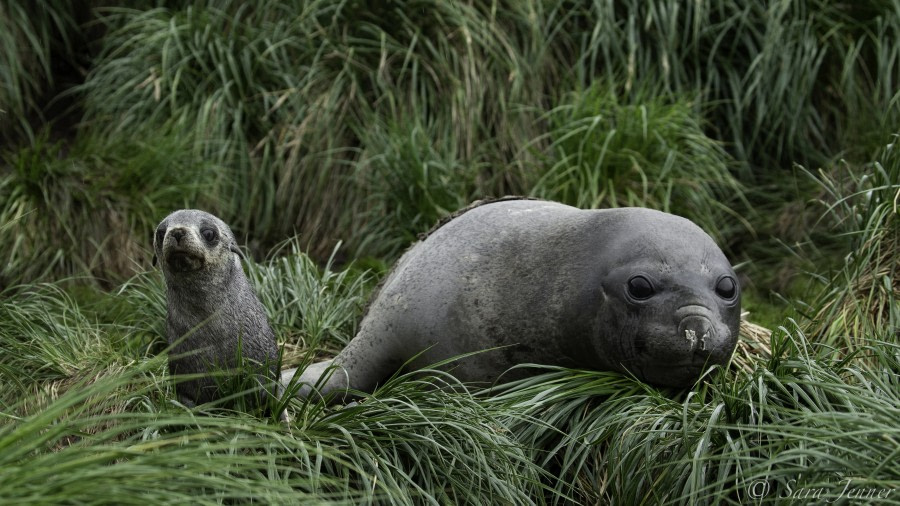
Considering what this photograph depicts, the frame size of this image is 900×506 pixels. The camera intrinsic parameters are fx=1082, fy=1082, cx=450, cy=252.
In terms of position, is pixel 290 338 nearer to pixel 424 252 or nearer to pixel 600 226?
pixel 424 252

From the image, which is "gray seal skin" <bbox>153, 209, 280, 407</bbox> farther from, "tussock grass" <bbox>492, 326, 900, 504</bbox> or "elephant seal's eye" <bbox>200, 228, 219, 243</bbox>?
"tussock grass" <bbox>492, 326, 900, 504</bbox>

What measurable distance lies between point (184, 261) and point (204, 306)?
0.16m

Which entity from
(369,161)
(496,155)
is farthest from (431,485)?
(496,155)

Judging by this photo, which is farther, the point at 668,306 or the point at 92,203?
the point at 92,203

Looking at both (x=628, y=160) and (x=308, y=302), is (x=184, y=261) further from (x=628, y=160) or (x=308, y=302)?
(x=628, y=160)

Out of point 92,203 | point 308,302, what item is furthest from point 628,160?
point 92,203

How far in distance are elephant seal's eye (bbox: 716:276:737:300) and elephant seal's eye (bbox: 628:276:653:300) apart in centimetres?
23

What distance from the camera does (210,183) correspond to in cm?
606

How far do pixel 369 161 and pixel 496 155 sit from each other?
0.85m

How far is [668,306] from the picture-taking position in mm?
3389

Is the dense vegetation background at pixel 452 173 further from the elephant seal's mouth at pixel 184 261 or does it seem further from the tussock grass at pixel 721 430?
the elephant seal's mouth at pixel 184 261

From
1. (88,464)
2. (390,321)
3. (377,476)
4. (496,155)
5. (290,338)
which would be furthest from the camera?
(496,155)

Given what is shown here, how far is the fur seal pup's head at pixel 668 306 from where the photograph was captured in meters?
3.36

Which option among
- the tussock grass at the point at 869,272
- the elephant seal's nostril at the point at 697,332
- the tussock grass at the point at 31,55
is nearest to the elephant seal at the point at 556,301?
the elephant seal's nostril at the point at 697,332
